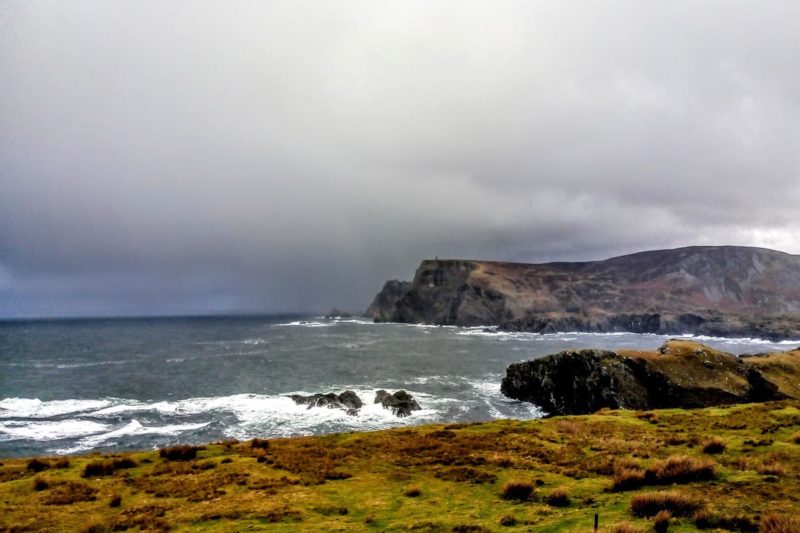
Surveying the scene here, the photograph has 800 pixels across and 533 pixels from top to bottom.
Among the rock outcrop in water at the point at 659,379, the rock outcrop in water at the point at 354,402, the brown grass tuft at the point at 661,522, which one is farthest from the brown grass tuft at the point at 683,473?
the rock outcrop in water at the point at 354,402

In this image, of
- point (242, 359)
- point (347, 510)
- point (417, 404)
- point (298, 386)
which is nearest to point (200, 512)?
point (347, 510)

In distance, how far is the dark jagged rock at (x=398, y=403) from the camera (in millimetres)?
60156

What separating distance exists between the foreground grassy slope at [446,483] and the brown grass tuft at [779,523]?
41 millimetres

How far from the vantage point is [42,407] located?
6325 cm

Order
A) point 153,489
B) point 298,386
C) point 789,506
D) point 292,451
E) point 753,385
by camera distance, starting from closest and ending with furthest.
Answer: point 789,506 → point 153,489 → point 292,451 → point 753,385 → point 298,386

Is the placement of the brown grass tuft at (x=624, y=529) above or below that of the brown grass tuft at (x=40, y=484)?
above

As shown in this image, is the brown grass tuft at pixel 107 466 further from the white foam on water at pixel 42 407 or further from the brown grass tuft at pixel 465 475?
the white foam on water at pixel 42 407

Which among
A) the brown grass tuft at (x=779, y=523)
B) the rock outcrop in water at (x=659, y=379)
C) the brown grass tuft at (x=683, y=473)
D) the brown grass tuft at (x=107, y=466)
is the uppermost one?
the brown grass tuft at (x=779, y=523)

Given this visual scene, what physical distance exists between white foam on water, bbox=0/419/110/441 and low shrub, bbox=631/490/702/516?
58.5 meters

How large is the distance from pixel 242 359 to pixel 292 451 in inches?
3846

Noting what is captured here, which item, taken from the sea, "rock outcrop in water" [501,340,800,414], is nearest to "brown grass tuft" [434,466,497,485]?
the sea

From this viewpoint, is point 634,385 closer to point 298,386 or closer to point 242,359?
point 298,386

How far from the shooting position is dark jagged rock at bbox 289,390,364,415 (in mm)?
62906

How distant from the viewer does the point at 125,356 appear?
123625 millimetres
